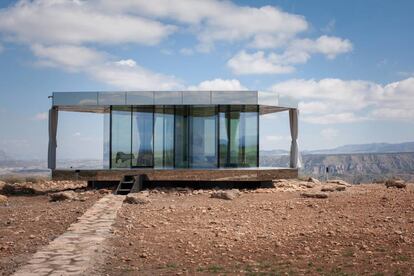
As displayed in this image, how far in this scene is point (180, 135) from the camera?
22469 millimetres

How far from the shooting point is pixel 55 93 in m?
21.9

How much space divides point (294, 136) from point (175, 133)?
5.86 m

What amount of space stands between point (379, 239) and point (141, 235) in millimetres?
5050

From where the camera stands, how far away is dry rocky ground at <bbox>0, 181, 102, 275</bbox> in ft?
32.0

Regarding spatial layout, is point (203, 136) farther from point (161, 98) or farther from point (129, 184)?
point (129, 184)

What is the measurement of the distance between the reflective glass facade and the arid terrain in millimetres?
4470

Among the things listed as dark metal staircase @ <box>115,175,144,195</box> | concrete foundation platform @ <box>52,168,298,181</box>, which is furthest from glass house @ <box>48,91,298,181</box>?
dark metal staircase @ <box>115,175,144,195</box>

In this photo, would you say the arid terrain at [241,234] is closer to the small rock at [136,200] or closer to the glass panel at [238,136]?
the small rock at [136,200]

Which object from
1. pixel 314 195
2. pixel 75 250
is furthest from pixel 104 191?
pixel 75 250

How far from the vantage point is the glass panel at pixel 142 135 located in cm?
2245

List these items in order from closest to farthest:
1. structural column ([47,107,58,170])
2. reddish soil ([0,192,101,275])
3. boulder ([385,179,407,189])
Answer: reddish soil ([0,192,101,275]) < boulder ([385,179,407,189]) < structural column ([47,107,58,170])

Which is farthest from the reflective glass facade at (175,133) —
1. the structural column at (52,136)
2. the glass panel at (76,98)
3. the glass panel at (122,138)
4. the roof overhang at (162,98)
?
the structural column at (52,136)

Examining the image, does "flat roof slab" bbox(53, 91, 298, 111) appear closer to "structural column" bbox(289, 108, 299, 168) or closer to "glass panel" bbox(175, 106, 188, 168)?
"glass panel" bbox(175, 106, 188, 168)

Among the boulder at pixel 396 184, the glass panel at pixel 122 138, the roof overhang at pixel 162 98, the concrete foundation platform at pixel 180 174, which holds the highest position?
the roof overhang at pixel 162 98
